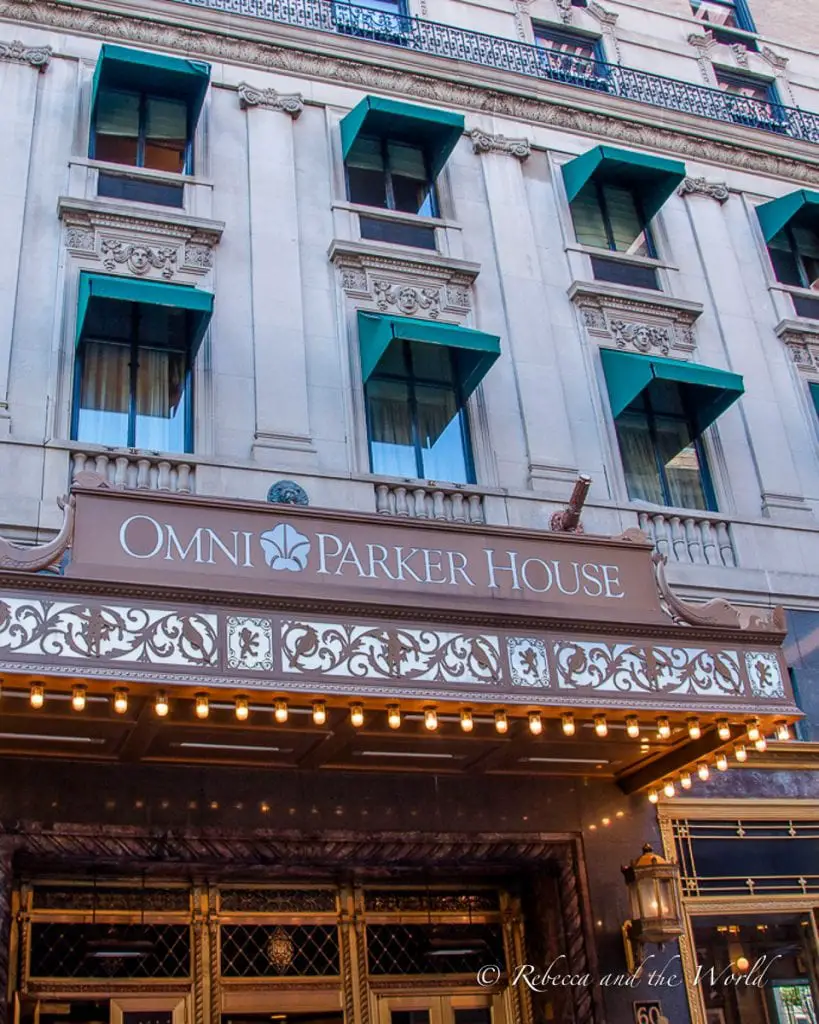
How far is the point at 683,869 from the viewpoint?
13352mm

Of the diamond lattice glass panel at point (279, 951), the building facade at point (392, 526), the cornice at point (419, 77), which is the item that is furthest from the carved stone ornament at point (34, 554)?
the cornice at point (419, 77)

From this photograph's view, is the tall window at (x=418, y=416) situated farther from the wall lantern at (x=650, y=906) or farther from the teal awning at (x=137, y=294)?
the wall lantern at (x=650, y=906)

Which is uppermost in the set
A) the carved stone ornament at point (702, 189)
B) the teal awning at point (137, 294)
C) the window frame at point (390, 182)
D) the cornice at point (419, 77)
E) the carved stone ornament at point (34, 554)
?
the cornice at point (419, 77)

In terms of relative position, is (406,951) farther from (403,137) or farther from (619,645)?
(403,137)

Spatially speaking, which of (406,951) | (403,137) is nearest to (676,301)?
(403,137)

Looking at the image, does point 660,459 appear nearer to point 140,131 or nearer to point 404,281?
point 404,281

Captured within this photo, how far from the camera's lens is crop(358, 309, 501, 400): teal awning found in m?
14.3

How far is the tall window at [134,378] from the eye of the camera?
1374 cm

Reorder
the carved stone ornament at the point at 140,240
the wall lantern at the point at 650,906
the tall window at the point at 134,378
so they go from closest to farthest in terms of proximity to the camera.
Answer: the wall lantern at the point at 650,906 → the tall window at the point at 134,378 → the carved stone ornament at the point at 140,240

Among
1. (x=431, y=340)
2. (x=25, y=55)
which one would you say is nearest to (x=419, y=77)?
(x=431, y=340)

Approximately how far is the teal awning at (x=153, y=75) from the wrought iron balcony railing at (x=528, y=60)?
1.72 metres

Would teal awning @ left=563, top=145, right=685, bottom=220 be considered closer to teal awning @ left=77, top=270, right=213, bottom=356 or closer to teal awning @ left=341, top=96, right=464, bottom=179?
teal awning @ left=341, top=96, right=464, bottom=179

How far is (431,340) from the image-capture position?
567 inches

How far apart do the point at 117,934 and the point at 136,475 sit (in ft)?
15.5
